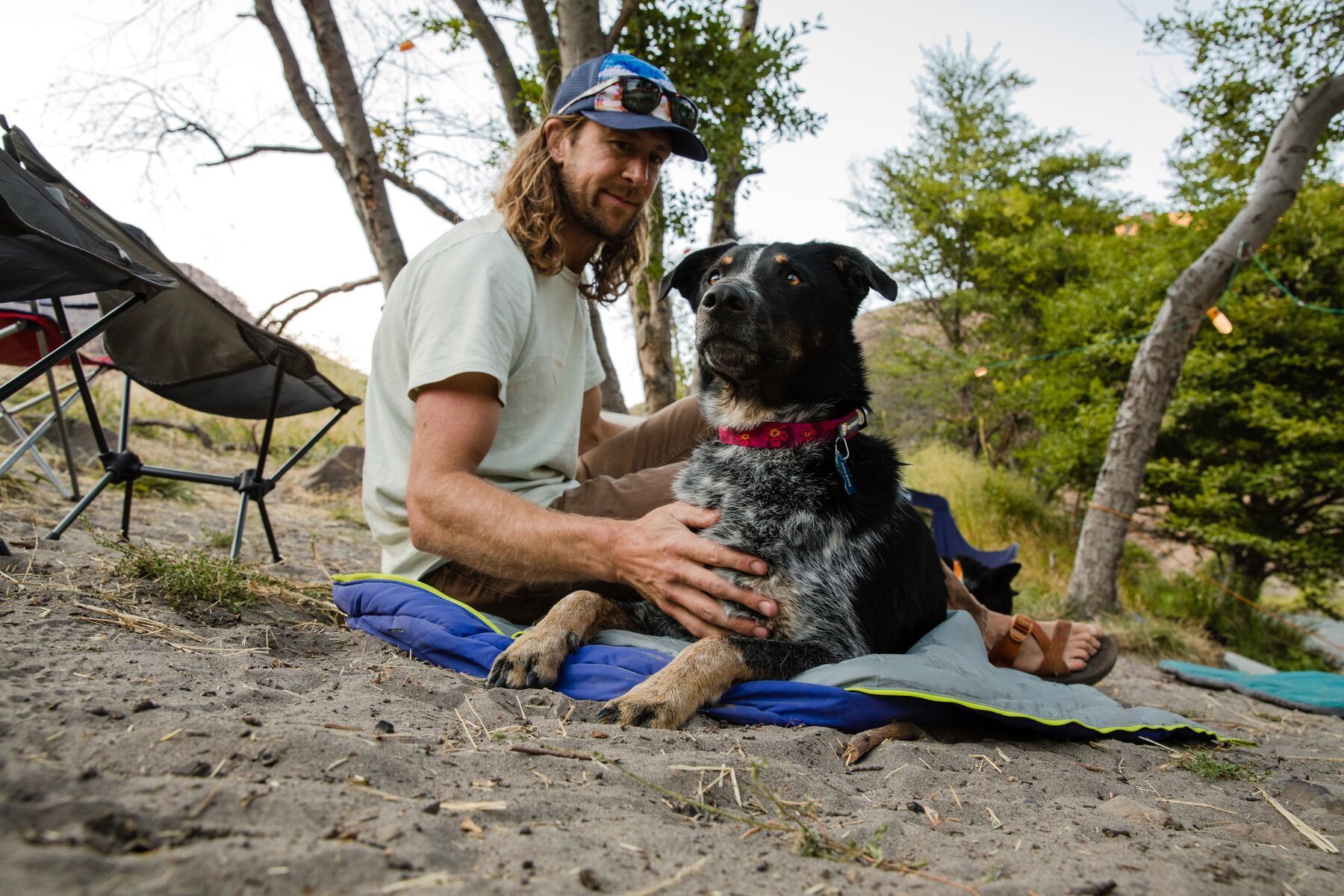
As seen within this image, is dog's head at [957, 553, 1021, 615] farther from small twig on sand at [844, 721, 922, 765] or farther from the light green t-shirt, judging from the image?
the light green t-shirt

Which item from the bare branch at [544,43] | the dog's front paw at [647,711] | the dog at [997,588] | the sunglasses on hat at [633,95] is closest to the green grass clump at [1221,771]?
the dog's front paw at [647,711]

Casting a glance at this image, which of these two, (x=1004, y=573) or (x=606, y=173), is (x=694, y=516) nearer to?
(x=606, y=173)

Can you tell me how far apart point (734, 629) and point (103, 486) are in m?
2.84

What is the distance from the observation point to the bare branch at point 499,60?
6.05 m

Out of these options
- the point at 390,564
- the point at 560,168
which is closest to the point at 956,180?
the point at 560,168

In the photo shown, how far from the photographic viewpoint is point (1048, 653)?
10.5 feet

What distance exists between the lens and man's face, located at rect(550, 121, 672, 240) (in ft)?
9.55

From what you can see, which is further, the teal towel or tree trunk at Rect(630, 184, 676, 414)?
tree trunk at Rect(630, 184, 676, 414)

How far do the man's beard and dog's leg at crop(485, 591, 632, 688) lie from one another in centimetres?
139

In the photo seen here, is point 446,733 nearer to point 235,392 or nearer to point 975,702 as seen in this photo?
point 975,702

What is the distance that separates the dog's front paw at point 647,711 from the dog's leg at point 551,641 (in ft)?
0.86

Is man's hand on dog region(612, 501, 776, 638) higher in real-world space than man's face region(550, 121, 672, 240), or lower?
lower

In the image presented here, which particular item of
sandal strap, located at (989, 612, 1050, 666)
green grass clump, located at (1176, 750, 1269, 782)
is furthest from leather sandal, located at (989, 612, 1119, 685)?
green grass clump, located at (1176, 750, 1269, 782)

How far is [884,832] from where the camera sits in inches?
52.5
